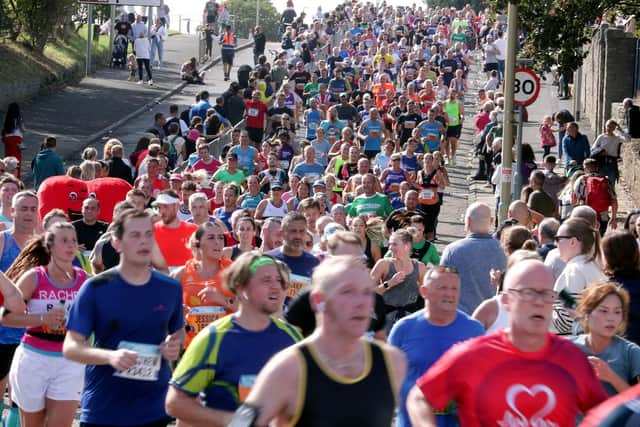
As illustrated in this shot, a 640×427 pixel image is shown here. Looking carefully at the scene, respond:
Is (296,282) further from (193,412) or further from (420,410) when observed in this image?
(420,410)

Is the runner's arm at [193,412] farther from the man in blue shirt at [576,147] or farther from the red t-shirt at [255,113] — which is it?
the red t-shirt at [255,113]

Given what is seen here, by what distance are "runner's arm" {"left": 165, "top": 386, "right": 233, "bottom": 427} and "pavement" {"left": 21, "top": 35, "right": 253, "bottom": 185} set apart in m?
20.5

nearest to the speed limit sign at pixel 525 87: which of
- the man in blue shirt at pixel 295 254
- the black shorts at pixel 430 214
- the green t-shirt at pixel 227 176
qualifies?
the black shorts at pixel 430 214

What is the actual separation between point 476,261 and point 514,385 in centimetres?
489

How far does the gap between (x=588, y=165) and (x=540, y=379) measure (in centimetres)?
1350

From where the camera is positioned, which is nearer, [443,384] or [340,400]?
[340,400]

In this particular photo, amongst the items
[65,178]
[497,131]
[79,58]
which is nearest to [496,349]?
[65,178]

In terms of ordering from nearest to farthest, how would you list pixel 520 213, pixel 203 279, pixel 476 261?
1. pixel 203 279
2. pixel 476 261
3. pixel 520 213

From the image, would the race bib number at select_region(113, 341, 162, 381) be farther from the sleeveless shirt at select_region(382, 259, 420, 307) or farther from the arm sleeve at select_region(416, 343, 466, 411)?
the sleeveless shirt at select_region(382, 259, 420, 307)

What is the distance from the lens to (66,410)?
8.81 metres

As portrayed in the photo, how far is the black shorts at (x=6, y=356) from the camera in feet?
32.7

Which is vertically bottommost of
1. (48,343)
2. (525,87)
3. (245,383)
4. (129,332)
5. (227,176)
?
(48,343)

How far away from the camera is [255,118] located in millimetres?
28391

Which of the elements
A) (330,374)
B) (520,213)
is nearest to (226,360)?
(330,374)
